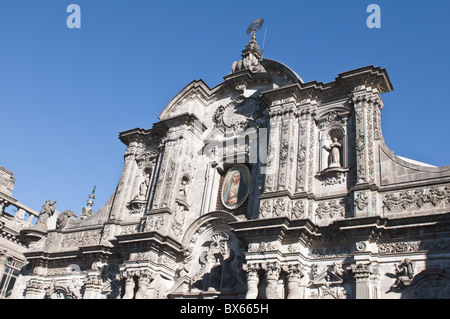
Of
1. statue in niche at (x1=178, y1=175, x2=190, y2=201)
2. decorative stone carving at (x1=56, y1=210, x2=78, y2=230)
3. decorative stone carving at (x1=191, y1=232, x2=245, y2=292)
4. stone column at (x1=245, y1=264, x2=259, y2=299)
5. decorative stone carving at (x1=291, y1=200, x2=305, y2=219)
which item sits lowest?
stone column at (x1=245, y1=264, x2=259, y2=299)

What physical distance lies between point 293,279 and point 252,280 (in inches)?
50.4

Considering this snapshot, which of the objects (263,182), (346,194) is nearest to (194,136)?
(263,182)

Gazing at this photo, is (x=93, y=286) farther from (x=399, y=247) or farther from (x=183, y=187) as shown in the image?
(x=399, y=247)

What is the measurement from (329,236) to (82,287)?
36.8ft

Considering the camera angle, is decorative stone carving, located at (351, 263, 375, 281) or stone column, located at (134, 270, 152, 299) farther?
stone column, located at (134, 270, 152, 299)

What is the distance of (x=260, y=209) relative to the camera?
15.7 m

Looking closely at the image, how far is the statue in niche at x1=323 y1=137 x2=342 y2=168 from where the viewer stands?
1602 centimetres

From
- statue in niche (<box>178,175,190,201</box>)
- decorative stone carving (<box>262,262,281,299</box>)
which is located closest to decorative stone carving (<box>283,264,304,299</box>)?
decorative stone carving (<box>262,262,281,299</box>)

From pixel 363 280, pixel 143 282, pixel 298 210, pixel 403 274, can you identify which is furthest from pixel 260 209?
pixel 143 282

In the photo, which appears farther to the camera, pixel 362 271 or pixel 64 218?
pixel 64 218

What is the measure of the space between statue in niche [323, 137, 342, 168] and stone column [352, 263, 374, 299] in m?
3.93

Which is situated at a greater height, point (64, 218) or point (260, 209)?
point (64, 218)

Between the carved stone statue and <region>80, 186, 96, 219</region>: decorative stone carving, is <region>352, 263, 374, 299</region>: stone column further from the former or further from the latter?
the carved stone statue

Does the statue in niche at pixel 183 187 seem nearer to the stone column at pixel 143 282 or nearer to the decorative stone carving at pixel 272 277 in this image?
the stone column at pixel 143 282
